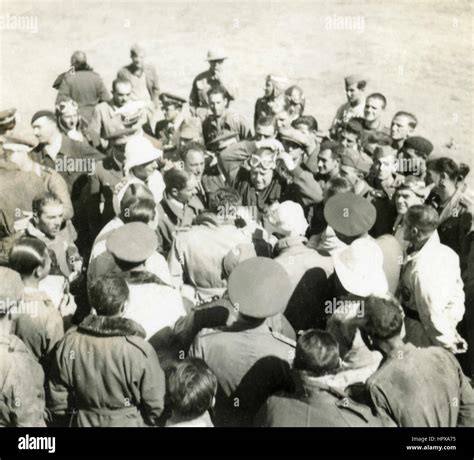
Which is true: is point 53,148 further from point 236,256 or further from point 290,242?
point 290,242

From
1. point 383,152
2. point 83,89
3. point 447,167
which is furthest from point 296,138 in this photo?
point 83,89

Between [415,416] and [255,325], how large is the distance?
1.11 m

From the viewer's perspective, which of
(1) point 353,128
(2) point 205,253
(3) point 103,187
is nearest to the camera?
(2) point 205,253

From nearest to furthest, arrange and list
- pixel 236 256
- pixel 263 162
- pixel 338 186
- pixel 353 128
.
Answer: pixel 236 256 → pixel 338 186 → pixel 263 162 → pixel 353 128

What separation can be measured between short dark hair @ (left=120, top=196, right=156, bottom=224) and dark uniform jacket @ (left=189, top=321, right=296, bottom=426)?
130cm

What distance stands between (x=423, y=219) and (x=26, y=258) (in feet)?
9.14

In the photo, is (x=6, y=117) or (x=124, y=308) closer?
(x=124, y=308)

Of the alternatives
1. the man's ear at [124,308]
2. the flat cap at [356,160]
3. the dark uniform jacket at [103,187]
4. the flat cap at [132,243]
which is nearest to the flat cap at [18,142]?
the dark uniform jacket at [103,187]

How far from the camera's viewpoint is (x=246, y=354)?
14.8ft

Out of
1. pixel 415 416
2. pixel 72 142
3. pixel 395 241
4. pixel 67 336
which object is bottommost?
pixel 415 416

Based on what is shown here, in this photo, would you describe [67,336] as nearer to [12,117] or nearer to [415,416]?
[415,416]

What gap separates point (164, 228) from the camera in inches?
245
